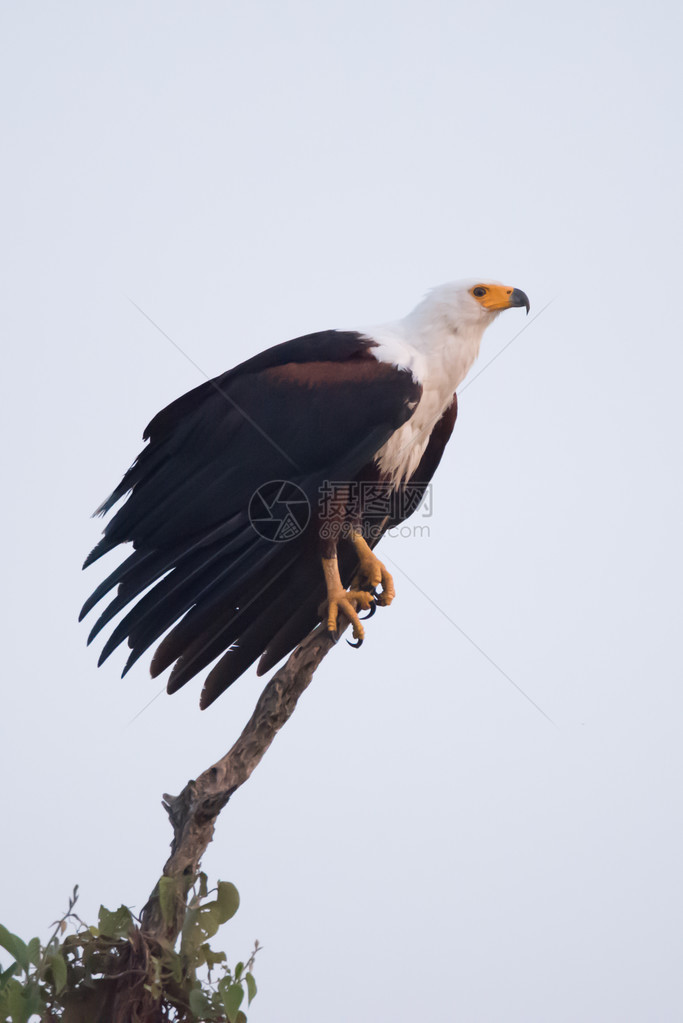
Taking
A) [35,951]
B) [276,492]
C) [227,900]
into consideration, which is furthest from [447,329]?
[35,951]

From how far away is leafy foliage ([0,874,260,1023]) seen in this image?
11.0 feet

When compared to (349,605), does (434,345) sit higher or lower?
higher

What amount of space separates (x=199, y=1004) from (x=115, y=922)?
0.38 meters

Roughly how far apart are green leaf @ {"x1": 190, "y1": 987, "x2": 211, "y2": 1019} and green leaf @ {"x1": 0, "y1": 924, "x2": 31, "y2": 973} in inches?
20.9

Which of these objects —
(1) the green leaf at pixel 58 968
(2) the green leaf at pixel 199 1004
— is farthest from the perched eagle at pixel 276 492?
(2) the green leaf at pixel 199 1004

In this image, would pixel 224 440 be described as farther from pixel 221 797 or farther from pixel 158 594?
pixel 221 797

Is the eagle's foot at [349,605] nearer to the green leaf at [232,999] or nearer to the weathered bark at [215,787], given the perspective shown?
the weathered bark at [215,787]

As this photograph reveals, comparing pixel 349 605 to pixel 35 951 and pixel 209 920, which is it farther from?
pixel 35 951

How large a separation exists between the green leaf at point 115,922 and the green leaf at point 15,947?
0.25 metres

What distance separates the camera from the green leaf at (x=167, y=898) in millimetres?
3539

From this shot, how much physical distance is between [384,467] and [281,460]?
0.49 meters

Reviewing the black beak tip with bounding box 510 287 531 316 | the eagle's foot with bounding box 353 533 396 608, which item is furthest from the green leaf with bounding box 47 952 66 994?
the black beak tip with bounding box 510 287 531 316

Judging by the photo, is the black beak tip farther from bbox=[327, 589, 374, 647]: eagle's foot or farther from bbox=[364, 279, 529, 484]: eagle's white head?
bbox=[327, 589, 374, 647]: eagle's foot

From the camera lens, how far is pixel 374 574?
4809 millimetres
